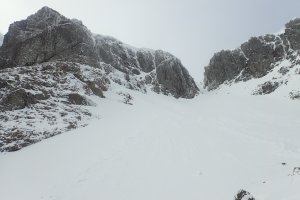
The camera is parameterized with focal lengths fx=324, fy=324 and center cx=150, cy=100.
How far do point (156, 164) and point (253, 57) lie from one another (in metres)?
66.3

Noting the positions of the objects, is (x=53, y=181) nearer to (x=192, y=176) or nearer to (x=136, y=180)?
(x=136, y=180)

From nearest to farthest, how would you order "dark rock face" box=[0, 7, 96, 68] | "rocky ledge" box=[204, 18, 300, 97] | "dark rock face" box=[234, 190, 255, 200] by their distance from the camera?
"dark rock face" box=[234, 190, 255, 200], "dark rock face" box=[0, 7, 96, 68], "rocky ledge" box=[204, 18, 300, 97]

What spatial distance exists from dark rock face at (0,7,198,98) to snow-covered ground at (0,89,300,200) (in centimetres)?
1968

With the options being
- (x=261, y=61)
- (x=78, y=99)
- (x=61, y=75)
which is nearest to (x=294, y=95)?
(x=261, y=61)

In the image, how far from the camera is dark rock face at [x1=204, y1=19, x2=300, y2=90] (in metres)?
70.7

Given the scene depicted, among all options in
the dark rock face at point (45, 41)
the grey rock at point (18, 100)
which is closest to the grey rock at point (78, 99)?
the grey rock at point (18, 100)

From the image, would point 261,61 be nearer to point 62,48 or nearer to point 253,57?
point 253,57

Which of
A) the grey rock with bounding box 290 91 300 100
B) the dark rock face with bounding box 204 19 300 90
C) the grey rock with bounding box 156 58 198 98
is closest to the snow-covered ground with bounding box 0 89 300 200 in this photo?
the grey rock with bounding box 290 91 300 100

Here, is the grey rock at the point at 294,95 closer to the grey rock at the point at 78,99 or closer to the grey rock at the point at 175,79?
the grey rock at the point at 175,79

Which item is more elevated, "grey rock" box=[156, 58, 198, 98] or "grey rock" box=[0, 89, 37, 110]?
"grey rock" box=[156, 58, 198, 98]

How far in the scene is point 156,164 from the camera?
52.4ft

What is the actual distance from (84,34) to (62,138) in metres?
40.4

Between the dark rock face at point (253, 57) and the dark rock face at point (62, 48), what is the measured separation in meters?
8.26

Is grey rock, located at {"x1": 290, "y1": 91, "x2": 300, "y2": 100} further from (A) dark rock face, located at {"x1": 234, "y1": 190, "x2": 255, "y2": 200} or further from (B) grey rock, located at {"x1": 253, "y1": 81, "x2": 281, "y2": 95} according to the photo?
(A) dark rock face, located at {"x1": 234, "y1": 190, "x2": 255, "y2": 200}
